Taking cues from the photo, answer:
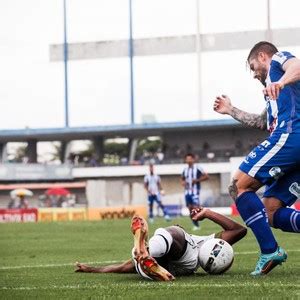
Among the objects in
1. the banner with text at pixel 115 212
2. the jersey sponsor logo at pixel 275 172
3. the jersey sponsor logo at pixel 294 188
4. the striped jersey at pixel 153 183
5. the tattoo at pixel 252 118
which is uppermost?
the tattoo at pixel 252 118

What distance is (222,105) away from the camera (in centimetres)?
956

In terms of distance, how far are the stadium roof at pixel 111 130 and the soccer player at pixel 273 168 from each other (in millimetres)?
65797

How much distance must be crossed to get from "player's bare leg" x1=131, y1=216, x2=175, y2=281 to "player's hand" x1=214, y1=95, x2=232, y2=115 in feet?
5.96

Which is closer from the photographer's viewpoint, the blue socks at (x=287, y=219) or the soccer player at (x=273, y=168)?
the soccer player at (x=273, y=168)

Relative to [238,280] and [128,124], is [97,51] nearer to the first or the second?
[128,124]

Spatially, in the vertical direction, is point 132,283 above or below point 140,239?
below

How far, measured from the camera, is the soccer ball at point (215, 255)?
878cm

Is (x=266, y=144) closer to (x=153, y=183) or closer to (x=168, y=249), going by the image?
(x=168, y=249)

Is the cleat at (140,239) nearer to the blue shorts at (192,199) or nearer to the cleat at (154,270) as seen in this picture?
the cleat at (154,270)

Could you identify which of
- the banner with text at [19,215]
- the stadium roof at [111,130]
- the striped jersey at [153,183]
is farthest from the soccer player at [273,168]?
the stadium roof at [111,130]

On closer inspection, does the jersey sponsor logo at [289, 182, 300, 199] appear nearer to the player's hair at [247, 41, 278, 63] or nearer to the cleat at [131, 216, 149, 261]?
the player's hair at [247, 41, 278, 63]

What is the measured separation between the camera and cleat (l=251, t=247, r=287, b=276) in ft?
28.3

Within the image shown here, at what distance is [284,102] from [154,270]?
74.8 inches

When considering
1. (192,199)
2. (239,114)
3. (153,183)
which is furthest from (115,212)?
(239,114)
